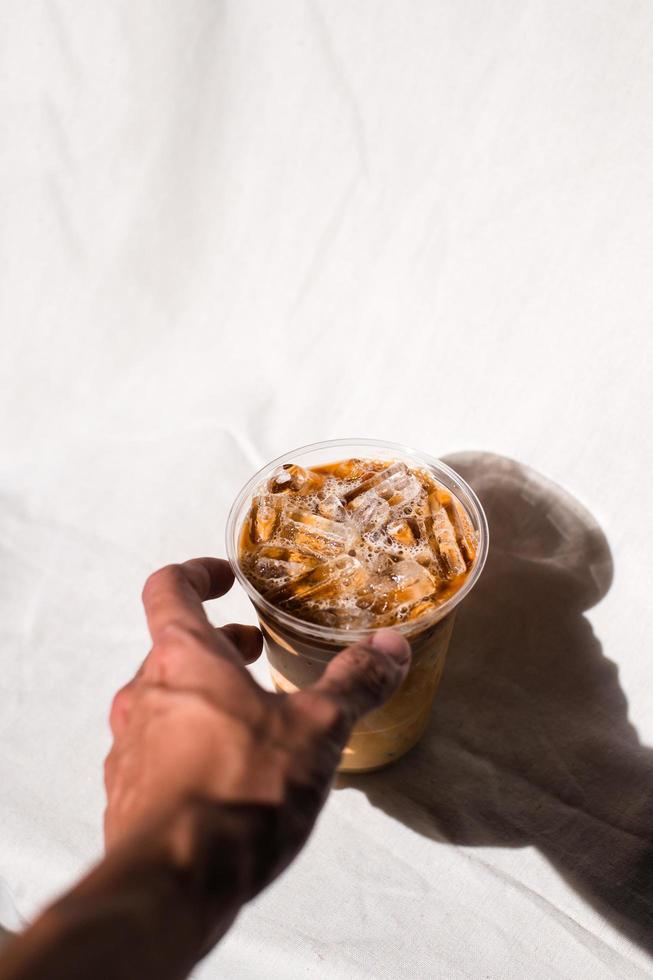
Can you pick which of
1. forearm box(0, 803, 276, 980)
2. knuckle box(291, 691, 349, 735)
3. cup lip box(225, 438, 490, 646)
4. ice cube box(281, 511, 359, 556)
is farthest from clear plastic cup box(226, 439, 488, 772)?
forearm box(0, 803, 276, 980)

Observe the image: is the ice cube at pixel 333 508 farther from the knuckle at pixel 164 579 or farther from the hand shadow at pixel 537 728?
the hand shadow at pixel 537 728

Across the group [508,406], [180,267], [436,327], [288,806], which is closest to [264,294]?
[180,267]

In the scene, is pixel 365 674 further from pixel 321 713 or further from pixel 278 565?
pixel 278 565

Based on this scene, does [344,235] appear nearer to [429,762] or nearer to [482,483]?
[482,483]

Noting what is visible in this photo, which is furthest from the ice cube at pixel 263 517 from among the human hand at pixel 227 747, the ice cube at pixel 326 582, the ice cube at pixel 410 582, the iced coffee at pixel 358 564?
the human hand at pixel 227 747

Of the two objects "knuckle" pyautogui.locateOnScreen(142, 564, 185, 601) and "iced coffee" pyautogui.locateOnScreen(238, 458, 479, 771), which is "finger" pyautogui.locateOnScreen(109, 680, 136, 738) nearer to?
"knuckle" pyautogui.locateOnScreen(142, 564, 185, 601)
